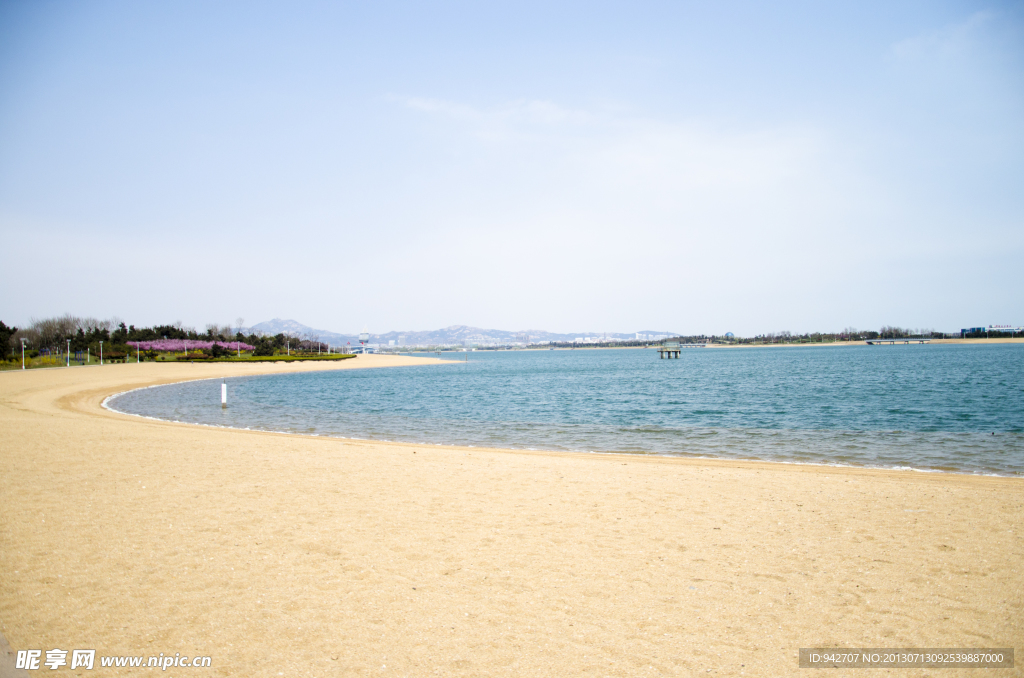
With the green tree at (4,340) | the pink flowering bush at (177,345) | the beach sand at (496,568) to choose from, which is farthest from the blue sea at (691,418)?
the pink flowering bush at (177,345)

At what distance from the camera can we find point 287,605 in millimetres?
4719

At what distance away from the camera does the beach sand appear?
410cm

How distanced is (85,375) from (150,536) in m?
48.6

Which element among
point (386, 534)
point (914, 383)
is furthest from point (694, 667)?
point (914, 383)

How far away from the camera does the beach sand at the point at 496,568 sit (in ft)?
13.5

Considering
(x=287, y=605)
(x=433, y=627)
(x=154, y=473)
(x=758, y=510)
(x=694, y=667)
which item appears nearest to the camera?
(x=694, y=667)

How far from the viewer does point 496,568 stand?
5.68m

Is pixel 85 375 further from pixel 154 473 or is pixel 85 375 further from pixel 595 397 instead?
pixel 154 473

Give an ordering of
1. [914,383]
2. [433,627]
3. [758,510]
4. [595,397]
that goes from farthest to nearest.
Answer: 1. [914,383]
2. [595,397]
3. [758,510]
4. [433,627]

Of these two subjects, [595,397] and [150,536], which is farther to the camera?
[595,397]

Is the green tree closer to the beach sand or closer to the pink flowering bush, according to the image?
the pink flowering bush

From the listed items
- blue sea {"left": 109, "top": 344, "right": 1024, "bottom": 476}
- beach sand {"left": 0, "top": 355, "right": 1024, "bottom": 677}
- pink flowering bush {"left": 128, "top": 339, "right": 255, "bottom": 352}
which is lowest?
blue sea {"left": 109, "top": 344, "right": 1024, "bottom": 476}

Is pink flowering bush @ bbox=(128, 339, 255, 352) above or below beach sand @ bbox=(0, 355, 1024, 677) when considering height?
above

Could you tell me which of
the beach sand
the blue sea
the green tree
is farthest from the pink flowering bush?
the beach sand
